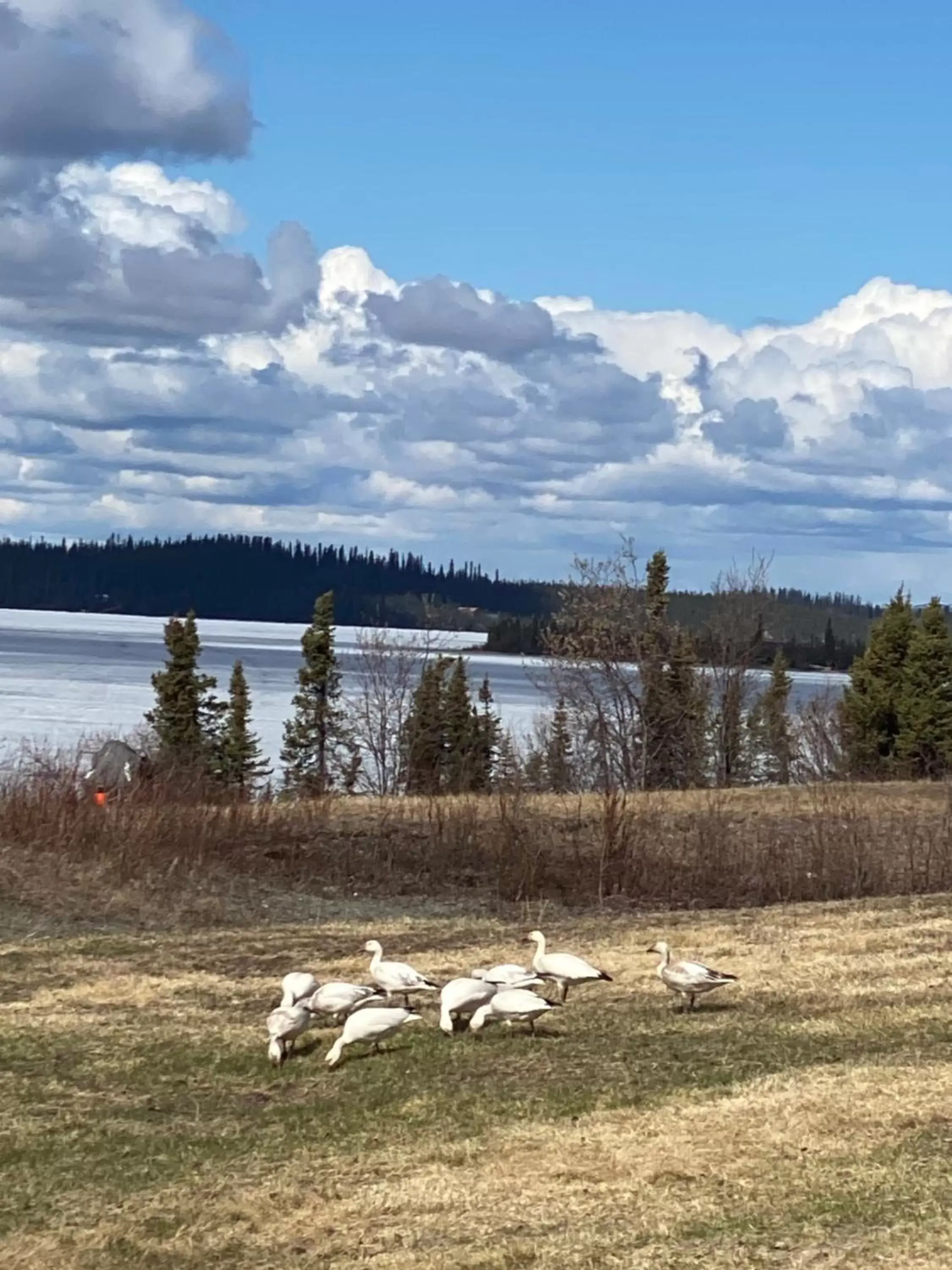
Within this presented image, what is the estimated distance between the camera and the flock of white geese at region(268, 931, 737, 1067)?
32.0 feet

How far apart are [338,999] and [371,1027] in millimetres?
566

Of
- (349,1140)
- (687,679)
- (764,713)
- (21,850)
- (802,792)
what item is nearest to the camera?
(349,1140)

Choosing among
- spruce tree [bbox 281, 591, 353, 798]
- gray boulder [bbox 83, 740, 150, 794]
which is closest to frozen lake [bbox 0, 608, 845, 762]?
gray boulder [bbox 83, 740, 150, 794]

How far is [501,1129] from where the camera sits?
826 centimetres

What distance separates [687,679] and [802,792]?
2112 cm

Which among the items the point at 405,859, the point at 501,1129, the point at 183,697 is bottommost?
the point at 405,859

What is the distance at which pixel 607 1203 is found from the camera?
6984 millimetres

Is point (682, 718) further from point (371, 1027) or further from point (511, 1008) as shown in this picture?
point (371, 1027)

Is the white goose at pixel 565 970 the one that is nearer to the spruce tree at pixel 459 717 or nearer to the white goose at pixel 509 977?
the white goose at pixel 509 977

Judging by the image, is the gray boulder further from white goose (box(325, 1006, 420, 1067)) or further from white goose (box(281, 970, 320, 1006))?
white goose (box(325, 1006, 420, 1067))

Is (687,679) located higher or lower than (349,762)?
higher

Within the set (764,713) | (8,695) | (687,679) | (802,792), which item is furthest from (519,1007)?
(8,695)

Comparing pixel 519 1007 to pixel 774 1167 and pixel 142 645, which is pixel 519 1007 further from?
pixel 142 645

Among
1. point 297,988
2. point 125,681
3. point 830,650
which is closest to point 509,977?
point 297,988
